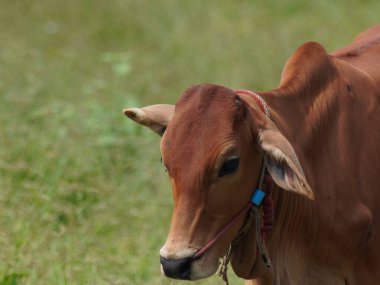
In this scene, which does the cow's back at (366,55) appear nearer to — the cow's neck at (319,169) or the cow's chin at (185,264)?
the cow's neck at (319,169)

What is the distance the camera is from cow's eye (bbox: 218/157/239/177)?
4062mm

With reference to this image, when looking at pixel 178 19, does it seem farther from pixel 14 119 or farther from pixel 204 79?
pixel 14 119

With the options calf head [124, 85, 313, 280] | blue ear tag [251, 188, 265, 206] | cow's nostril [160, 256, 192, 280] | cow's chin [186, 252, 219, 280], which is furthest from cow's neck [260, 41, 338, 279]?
cow's nostril [160, 256, 192, 280]

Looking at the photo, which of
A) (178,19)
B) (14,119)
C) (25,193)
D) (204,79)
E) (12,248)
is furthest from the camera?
(178,19)

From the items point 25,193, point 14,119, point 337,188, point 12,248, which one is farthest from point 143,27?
point 337,188

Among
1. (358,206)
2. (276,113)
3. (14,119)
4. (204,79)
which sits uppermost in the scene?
(276,113)

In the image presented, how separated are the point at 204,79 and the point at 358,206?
5.06 meters

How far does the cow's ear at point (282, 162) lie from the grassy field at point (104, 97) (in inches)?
57.0

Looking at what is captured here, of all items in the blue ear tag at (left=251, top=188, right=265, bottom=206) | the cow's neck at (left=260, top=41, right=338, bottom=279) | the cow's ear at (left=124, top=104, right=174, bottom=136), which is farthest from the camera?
the cow's neck at (left=260, top=41, right=338, bottom=279)

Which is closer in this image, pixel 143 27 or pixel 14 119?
pixel 14 119

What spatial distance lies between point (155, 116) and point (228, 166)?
0.49 metres

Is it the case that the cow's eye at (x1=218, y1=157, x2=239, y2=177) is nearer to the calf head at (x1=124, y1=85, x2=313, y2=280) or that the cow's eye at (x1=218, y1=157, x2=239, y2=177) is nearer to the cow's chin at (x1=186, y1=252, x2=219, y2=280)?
the calf head at (x1=124, y1=85, x2=313, y2=280)

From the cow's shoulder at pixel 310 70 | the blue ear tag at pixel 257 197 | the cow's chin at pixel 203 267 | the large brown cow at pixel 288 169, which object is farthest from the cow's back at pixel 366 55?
the cow's chin at pixel 203 267

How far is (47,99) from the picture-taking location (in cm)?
803
